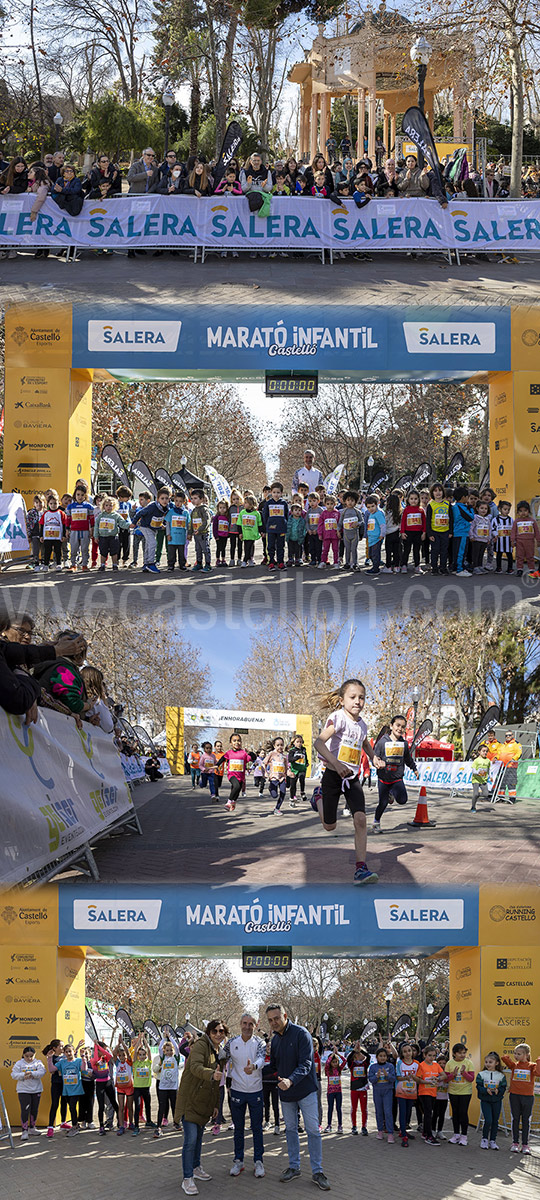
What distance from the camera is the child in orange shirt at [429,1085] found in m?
10.7

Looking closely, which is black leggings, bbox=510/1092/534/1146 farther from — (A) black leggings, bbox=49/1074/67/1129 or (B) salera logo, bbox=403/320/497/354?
(B) salera logo, bbox=403/320/497/354

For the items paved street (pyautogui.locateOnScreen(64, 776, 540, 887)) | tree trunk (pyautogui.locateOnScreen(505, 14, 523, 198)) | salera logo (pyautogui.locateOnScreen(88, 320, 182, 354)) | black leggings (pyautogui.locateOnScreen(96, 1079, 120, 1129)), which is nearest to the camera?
black leggings (pyautogui.locateOnScreen(96, 1079, 120, 1129))

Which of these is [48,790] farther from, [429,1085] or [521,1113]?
[521,1113]

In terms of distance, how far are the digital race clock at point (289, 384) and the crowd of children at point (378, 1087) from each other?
8169mm

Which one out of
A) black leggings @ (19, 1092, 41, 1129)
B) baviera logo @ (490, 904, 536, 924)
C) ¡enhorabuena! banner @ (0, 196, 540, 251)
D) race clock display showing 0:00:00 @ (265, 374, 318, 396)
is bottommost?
black leggings @ (19, 1092, 41, 1129)

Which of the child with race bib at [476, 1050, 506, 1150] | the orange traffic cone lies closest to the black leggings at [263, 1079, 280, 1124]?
the child with race bib at [476, 1050, 506, 1150]

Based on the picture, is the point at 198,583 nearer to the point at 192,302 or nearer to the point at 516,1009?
the point at 192,302

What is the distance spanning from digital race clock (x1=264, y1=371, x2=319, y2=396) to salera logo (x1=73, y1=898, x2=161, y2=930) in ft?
22.1

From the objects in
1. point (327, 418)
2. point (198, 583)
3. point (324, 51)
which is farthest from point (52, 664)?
point (324, 51)

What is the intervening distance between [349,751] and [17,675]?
288 centimetres

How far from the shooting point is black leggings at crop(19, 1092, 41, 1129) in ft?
37.2

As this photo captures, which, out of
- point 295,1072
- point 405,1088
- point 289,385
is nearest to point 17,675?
point 295,1072

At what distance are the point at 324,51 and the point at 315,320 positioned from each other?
2199 centimetres

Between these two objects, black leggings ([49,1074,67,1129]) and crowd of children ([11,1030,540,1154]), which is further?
black leggings ([49,1074,67,1129])
